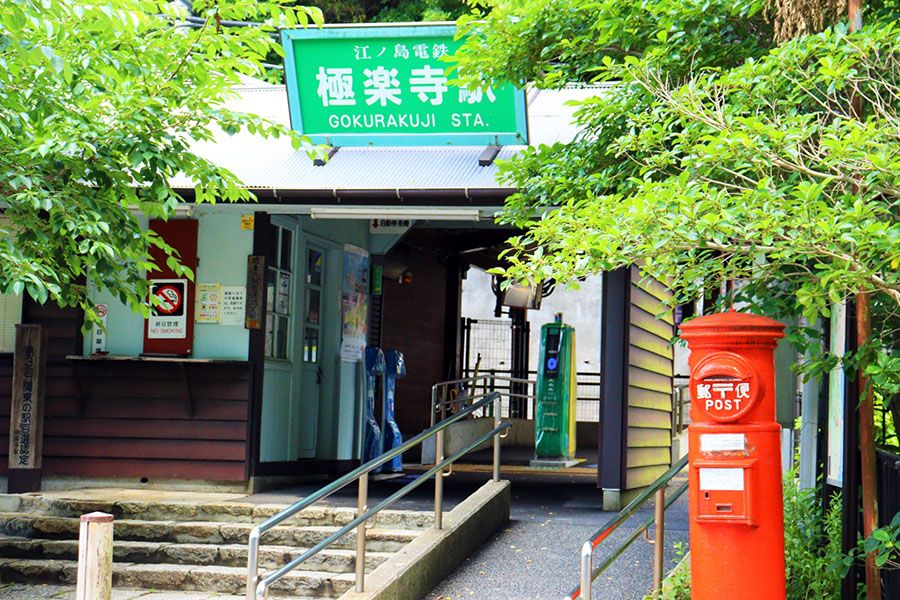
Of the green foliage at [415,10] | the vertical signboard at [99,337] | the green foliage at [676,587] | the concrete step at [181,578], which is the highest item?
the green foliage at [415,10]

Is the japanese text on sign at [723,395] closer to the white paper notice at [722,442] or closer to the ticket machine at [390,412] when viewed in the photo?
the white paper notice at [722,442]

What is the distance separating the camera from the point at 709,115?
520 cm

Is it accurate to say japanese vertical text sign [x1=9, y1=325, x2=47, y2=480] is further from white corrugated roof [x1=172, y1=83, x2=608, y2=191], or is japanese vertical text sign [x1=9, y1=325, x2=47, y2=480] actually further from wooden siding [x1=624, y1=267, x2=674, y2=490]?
wooden siding [x1=624, y1=267, x2=674, y2=490]

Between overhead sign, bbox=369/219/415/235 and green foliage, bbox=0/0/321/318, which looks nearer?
green foliage, bbox=0/0/321/318

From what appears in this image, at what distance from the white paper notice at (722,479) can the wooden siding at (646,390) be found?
4069 mm

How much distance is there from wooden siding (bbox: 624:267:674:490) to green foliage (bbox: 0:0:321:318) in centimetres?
381

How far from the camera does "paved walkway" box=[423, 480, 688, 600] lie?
727cm

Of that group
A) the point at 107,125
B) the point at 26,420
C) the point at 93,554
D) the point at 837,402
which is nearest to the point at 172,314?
the point at 26,420

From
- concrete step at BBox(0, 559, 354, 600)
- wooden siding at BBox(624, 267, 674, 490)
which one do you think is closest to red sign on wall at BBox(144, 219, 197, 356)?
concrete step at BBox(0, 559, 354, 600)

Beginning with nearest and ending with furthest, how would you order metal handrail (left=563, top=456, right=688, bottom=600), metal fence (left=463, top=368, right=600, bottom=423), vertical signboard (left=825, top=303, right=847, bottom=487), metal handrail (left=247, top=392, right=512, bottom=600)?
metal handrail (left=563, top=456, right=688, bottom=600) < vertical signboard (left=825, top=303, right=847, bottom=487) < metal handrail (left=247, top=392, right=512, bottom=600) < metal fence (left=463, top=368, right=600, bottom=423)

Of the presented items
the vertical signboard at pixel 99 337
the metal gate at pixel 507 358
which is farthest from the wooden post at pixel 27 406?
the metal gate at pixel 507 358

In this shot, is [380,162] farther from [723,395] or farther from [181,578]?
[723,395]

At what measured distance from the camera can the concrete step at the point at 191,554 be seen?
8.24m

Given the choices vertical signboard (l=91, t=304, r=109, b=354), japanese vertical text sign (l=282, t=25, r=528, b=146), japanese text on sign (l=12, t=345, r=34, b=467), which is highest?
japanese vertical text sign (l=282, t=25, r=528, b=146)
